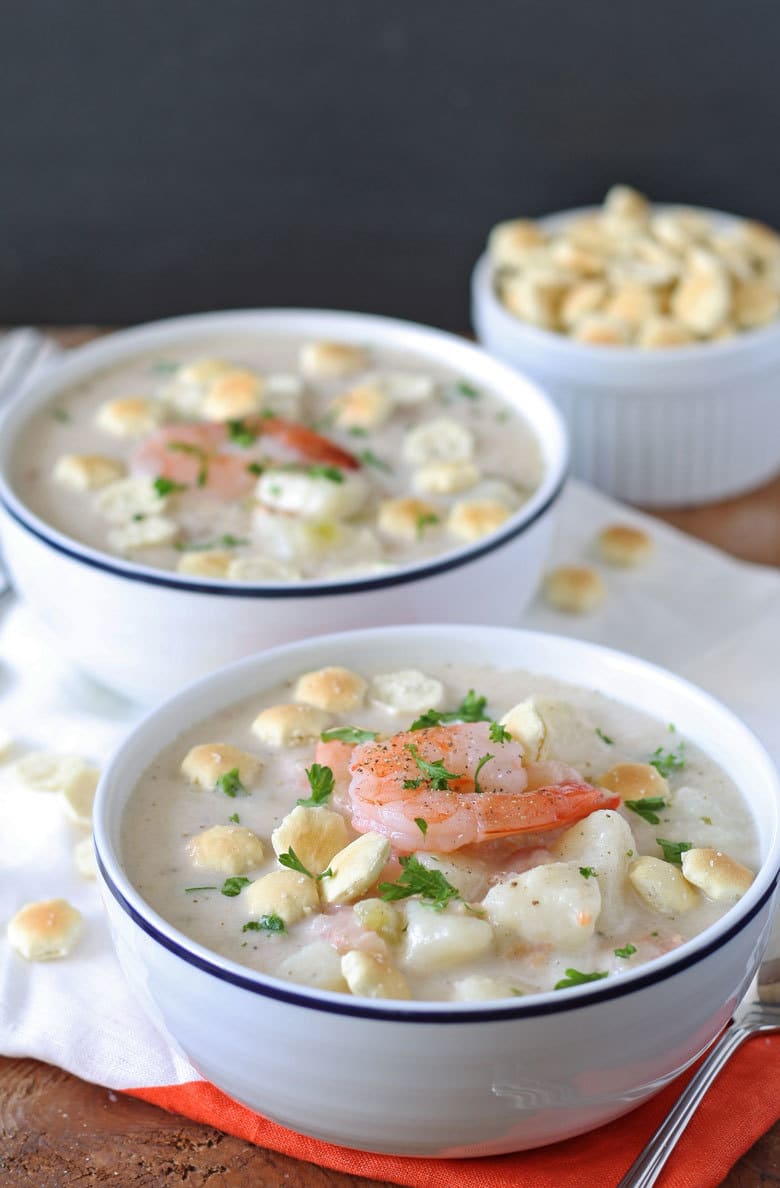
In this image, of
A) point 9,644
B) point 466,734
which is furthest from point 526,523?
point 9,644

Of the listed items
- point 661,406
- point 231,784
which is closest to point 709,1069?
point 231,784

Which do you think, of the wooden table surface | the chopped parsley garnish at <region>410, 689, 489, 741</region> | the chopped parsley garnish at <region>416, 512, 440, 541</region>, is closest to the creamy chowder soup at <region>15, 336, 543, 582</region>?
the chopped parsley garnish at <region>416, 512, 440, 541</region>

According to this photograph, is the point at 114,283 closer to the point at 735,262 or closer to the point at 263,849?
the point at 735,262

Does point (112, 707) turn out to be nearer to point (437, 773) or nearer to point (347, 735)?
point (347, 735)

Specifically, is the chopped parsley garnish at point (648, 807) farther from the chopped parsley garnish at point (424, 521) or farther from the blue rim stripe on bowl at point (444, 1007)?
the chopped parsley garnish at point (424, 521)

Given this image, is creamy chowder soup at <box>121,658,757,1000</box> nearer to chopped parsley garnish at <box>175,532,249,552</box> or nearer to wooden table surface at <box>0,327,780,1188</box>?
wooden table surface at <box>0,327,780,1188</box>

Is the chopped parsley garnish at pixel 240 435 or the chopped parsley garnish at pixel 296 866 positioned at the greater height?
the chopped parsley garnish at pixel 296 866

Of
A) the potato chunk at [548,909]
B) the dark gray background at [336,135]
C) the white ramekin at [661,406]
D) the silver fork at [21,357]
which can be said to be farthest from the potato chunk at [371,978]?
the dark gray background at [336,135]

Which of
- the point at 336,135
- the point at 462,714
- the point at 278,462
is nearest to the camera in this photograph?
the point at 462,714
